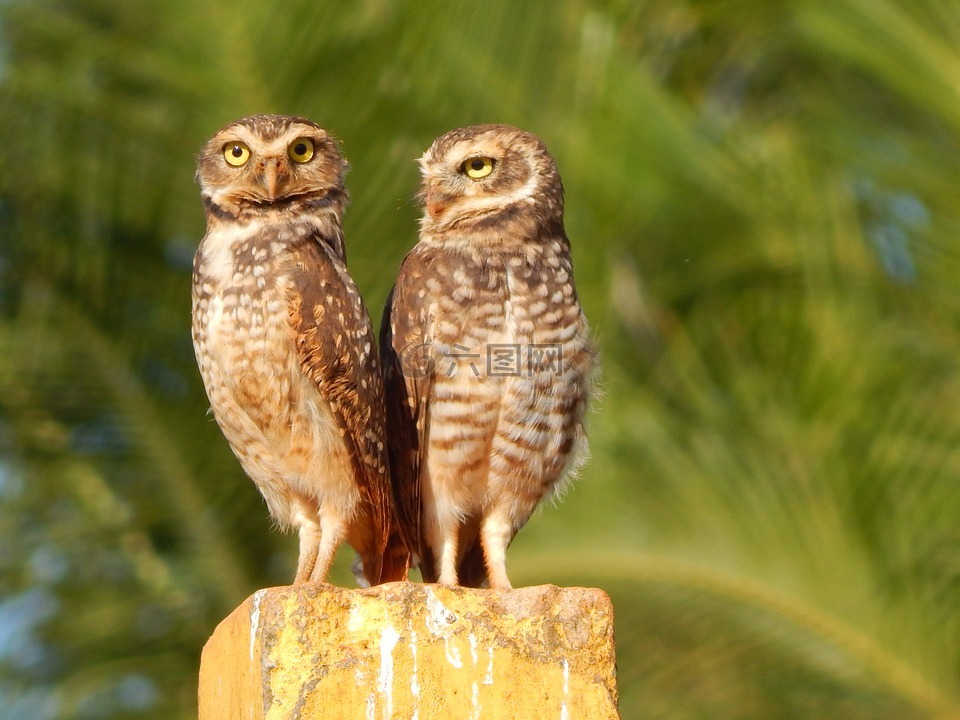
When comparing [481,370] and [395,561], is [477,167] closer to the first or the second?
[481,370]

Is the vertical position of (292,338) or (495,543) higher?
(292,338)

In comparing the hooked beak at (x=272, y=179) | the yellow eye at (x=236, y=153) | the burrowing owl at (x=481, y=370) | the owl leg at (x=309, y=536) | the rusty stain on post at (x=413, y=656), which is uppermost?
the yellow eye at (x=236, y=153)

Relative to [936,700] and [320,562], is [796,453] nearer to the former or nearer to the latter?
[936,700]

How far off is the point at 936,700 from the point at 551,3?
14.8 ft

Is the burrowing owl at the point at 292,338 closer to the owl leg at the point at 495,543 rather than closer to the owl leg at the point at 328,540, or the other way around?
the owl leg at the point at 328,540

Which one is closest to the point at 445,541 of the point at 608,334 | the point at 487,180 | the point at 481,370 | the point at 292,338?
the point at 481,370

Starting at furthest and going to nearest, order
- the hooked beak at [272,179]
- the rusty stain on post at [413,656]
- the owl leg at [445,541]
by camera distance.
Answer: the owl leg at [445,541] → the hooked beak at [272,179] → the rusty stain on post at [413,656]

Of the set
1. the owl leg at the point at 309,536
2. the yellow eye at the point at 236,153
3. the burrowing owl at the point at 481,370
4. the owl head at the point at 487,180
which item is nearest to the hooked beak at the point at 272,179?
the yellow eye at the point at 236,153

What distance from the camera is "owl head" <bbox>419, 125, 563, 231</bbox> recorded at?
17.1 feet

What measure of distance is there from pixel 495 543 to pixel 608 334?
4887 mm

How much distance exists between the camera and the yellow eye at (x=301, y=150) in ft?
15.8

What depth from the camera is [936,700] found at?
25.2 feet

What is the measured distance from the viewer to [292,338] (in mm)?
4562

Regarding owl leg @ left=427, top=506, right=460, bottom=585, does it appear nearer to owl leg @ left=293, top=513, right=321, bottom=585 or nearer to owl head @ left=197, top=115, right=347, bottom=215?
owl leg @ left=293, top=513, right=321, bottom=585
